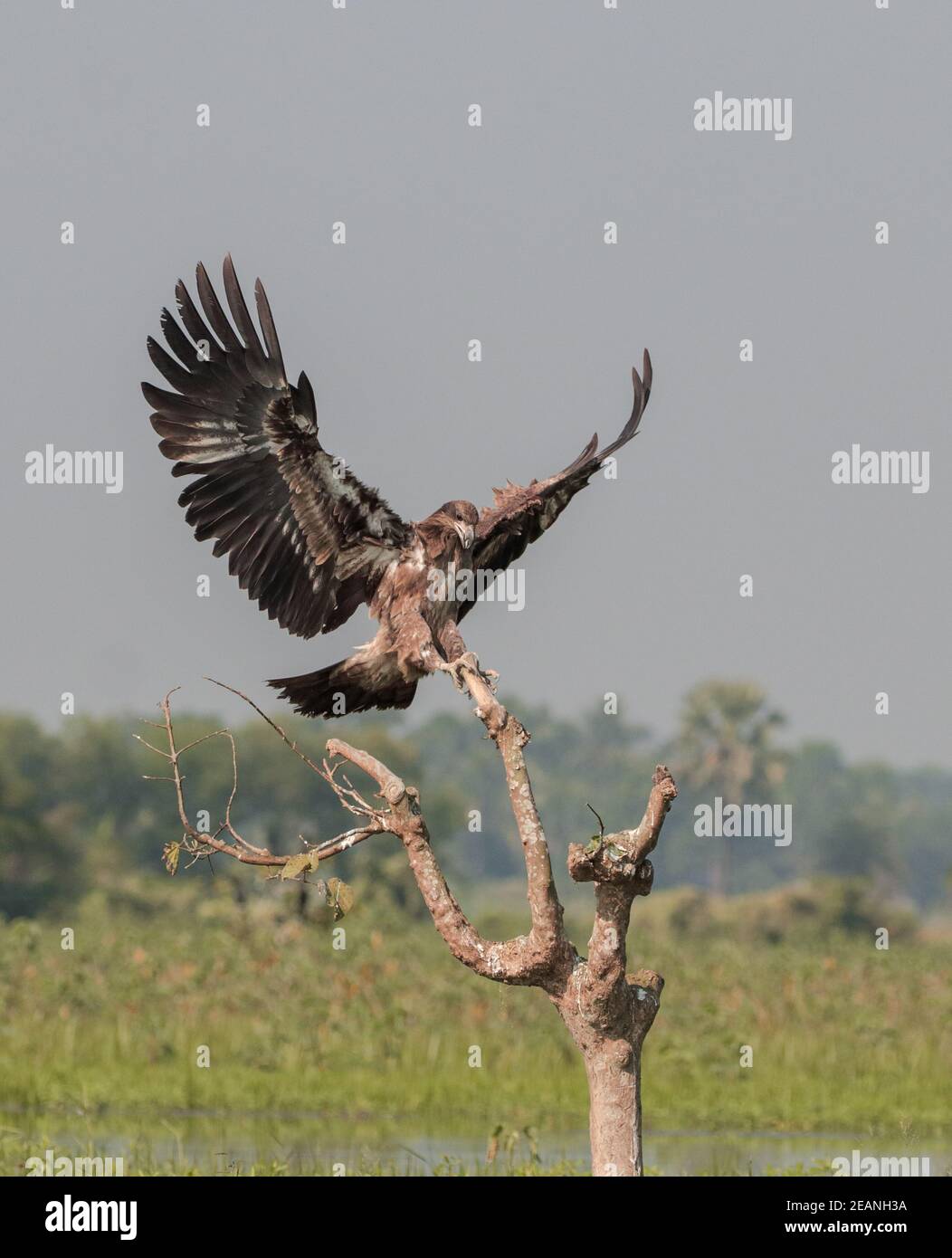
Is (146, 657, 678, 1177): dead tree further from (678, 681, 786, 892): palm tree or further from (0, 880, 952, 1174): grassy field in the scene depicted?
(678, 681, 786, 892): palm tree

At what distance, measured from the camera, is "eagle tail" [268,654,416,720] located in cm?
888

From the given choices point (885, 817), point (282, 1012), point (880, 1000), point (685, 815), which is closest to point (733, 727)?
point (685, 815)

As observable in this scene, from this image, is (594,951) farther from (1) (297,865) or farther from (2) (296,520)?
(2) (296,520)

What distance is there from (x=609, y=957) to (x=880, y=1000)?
13688mm

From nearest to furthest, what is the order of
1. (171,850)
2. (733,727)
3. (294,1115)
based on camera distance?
(171,850) → (294,1115) → (733,727)

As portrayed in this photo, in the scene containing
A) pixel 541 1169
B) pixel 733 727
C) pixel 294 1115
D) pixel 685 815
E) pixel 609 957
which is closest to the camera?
pixel 609 957

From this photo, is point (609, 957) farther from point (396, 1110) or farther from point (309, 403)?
point (396, 1110)

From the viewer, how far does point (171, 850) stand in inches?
275

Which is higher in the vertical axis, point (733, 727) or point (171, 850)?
point (733, 727)

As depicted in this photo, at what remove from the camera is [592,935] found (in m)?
6.49

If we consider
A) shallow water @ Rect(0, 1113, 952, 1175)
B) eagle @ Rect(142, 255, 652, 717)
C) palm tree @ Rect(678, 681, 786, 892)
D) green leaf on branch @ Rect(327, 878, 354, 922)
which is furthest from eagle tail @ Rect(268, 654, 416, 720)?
palm tree @ Rect(678, 681, 786, 892)

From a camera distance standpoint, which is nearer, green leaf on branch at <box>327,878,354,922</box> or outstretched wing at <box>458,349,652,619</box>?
green leaf on branch at <box>327,878,354,922</box>

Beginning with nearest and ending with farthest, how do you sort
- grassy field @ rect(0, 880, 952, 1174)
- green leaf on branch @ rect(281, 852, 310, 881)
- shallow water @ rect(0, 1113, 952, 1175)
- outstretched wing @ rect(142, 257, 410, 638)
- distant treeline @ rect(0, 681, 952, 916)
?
green leaf on branch @ rect(281, 852, 310, 881) → outstretched wing @ rect(142, 257, 410, 638) → shallow water @ rect(0, 1113, 952, 1175) → grassy field @ rect(0, 880, 952, 1174) → distant treeline @ rect(0, 681, 952, 916)
